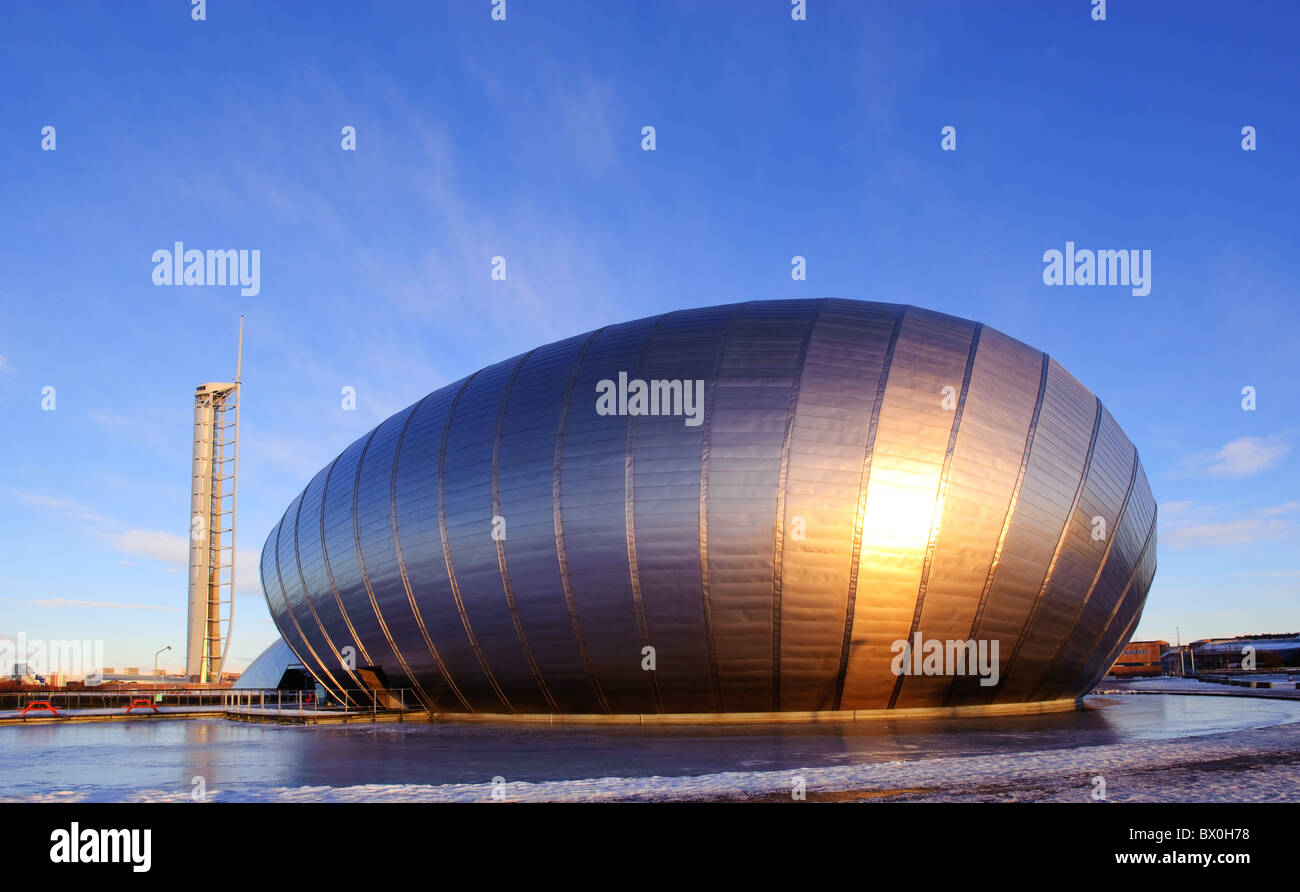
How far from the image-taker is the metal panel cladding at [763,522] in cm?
2550

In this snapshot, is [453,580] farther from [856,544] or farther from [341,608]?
[856,544]

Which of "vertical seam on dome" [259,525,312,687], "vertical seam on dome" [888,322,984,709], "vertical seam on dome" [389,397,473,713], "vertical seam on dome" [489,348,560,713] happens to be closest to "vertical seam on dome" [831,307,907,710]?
"vertical seam on dome" [888,322,984,709]

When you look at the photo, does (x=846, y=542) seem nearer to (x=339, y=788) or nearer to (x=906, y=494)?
(x=906, y=494)

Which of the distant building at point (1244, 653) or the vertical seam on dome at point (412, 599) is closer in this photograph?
the vertical seam on dome at point (412, 599)

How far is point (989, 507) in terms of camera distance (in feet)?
87.1

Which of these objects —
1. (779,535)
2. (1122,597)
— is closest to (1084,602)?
(1122,597)

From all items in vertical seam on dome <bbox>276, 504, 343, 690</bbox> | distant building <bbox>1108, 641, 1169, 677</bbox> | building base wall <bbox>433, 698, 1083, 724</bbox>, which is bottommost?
distant building <bbox>1108, 641, 1169, 677</bbox>

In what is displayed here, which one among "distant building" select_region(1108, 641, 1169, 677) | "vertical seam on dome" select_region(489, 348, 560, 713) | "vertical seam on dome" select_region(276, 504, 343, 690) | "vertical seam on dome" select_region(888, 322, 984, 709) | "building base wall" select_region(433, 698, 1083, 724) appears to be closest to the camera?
"vertical seam on dome" select_region(888, 322, 984, 709)

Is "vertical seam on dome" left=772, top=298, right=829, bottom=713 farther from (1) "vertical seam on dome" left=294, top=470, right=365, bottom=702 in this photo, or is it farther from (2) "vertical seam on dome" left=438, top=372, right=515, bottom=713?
(1) "vertical seam on dome" left=294, top=470, right=365, bottom=702

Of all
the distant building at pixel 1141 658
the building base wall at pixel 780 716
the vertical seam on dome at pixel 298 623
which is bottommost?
the distant building at pixel 1141 658

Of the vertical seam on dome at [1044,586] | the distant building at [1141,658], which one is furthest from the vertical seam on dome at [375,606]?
the distant building at [1141,658]

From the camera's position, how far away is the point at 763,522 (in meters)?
25.2

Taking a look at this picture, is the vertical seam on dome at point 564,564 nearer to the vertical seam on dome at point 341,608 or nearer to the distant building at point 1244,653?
the vertical seam on dome at point 341,608

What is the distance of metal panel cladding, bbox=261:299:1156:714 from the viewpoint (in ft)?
83.7
